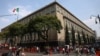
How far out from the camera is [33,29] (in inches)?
2537

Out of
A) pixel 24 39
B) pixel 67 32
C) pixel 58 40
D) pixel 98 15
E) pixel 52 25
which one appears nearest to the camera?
pixel 98 15

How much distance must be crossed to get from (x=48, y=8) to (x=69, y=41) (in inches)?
565

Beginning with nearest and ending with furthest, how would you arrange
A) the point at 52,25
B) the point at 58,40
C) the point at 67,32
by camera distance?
the point at 52,25 < the point at 58,40 < the point at 67,32

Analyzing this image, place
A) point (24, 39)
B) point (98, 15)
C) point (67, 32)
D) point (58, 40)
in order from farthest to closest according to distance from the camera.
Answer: point (24, 39) → point (67, 32) → point (58, 40) → point (98, 15)

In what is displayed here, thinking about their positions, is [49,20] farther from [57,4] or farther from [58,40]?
[57,4]

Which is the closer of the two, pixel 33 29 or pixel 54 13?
pixel 33 29

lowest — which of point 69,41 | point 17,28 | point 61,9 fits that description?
point 69,41

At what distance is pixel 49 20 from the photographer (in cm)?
6341

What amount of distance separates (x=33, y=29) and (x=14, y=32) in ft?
63.8

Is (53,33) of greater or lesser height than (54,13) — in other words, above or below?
below

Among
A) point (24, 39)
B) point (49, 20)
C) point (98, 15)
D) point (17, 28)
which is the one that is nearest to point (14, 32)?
point (17, 28)

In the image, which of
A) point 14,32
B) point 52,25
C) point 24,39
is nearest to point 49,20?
point 52,25

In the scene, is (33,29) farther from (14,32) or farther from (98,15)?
(98,15)

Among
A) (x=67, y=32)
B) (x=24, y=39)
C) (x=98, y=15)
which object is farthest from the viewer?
(x=24, y=39)
